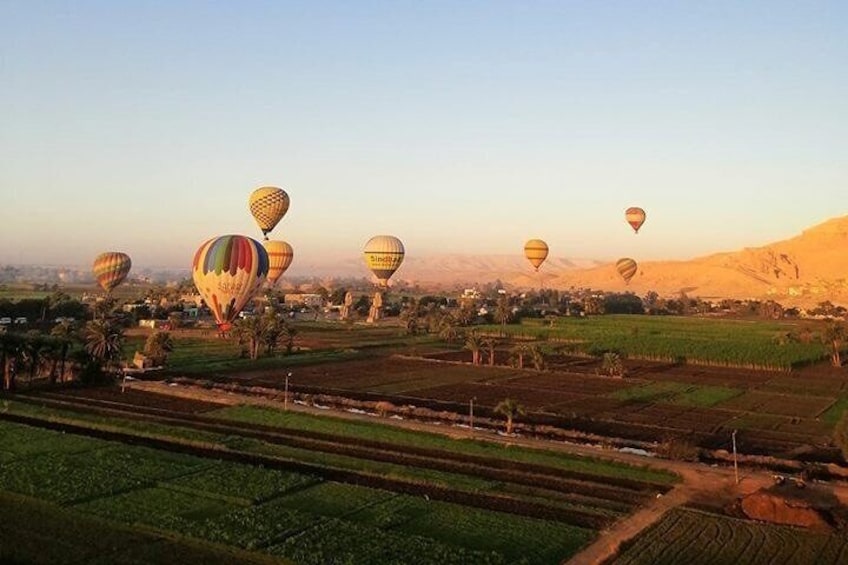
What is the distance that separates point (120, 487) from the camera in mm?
28734

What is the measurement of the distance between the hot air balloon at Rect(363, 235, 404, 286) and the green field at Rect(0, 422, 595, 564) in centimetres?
10263

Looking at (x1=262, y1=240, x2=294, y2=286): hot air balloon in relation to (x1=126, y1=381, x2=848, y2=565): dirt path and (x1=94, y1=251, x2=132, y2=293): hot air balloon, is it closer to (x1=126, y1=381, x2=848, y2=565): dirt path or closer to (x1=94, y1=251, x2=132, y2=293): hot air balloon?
(x1=94, y1=251, x2=132, y2=293): hot air balloon

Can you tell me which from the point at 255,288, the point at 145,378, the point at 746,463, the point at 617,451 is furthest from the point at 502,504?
the point at 255,288

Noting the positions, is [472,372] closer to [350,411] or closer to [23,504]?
[350,411]

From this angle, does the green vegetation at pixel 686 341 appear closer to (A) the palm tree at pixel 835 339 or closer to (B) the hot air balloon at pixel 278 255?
(A) the palm tree at pixel 835 339

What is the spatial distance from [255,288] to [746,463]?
A: 176ft

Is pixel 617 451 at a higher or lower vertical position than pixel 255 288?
lower

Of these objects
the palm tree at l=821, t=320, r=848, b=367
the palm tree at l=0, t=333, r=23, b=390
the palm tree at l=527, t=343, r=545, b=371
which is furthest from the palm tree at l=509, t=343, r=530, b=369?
the palm tree at l=0, t=333, r=23, b=390

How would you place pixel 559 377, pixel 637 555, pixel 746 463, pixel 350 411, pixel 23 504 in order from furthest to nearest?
pixel 559 377 → pixel 350 411 → pixel 746 463 → pixel 23 504 → pixel 637 555

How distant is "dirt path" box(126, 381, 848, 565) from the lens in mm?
24938

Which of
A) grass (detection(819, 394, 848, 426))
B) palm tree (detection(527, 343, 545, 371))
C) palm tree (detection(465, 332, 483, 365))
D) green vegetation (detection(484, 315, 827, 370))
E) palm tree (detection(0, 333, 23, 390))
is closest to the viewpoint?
grass (detection(819, 394, 848, 426))

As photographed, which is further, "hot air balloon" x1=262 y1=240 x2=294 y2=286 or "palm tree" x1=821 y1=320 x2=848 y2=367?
"hot air balloon" x1=262 y1=240 x2=294 y2=286

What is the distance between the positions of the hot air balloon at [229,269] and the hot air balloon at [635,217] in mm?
97830

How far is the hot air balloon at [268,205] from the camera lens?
107312mm
